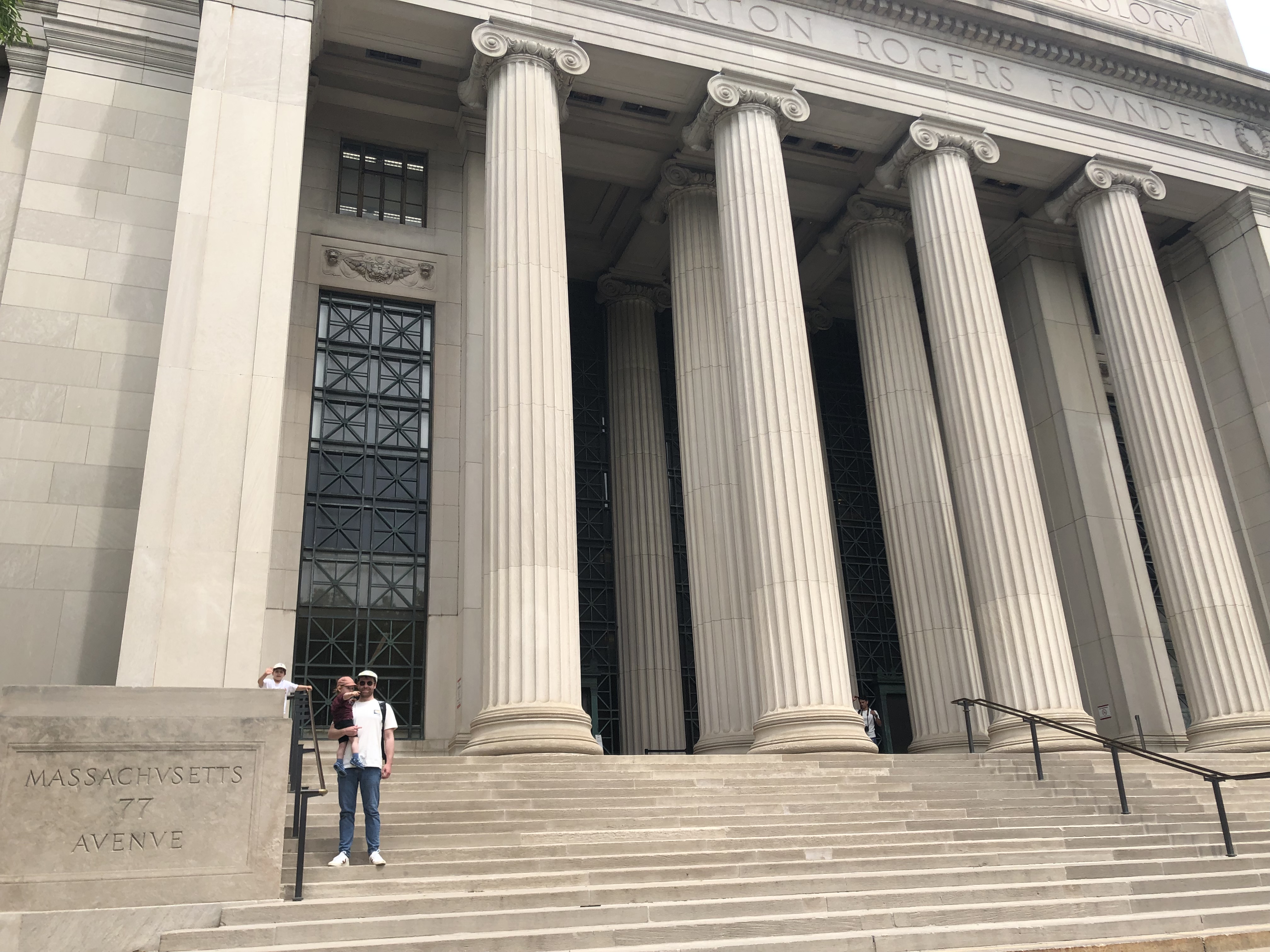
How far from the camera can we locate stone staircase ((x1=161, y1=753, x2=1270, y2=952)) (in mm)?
8227

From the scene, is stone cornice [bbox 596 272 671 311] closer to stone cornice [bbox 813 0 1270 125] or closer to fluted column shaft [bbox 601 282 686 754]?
fluted column shaft [bbox 601 282 686 754]

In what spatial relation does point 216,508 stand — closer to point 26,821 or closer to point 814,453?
point 26,821

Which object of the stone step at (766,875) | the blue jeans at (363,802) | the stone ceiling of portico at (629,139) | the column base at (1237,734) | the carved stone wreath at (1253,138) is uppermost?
the carved stone wreath at (1253,138)

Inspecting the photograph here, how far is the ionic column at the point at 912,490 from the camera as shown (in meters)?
20.5

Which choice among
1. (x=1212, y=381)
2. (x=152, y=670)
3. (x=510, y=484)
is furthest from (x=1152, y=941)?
(x=1212, y=381)

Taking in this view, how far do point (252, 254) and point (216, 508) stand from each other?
13.8 ft

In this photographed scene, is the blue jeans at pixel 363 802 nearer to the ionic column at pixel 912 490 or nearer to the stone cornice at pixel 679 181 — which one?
the ionic column at pixel 912 490

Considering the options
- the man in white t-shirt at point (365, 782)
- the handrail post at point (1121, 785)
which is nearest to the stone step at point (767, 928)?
the man in white t-shirt at point (365, 782)

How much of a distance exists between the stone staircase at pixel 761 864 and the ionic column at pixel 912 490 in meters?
4.99

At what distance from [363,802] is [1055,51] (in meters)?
22.3

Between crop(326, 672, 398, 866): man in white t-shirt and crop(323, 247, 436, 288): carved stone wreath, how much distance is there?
1255cm

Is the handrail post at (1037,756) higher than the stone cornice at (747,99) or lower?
lower

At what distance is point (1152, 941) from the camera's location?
844 centimetres

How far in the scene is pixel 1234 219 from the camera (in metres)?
25.3
